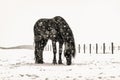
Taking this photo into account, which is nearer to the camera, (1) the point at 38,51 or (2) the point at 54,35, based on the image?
(2) the point at 54,35

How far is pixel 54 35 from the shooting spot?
2962 cm

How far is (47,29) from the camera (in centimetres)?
3036

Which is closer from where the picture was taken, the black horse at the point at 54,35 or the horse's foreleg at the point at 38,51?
the black horse at the point at 54,35

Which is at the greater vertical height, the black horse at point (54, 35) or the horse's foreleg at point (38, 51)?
the black horse at point (54, 35)

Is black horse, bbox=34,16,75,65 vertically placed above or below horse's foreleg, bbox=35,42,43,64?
above

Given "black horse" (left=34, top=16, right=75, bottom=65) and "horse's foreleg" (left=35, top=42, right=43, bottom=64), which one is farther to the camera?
"horse's foreleg" (left=35, top=42, right=43, bottom=64)

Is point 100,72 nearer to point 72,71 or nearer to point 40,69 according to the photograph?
point 72,71

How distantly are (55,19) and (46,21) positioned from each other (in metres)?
0.94

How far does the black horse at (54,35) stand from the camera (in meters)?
29.1

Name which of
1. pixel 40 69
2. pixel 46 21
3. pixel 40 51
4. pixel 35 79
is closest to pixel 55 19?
pixel 46 21

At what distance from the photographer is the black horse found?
2907 centimetres

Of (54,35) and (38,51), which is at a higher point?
(54,35)

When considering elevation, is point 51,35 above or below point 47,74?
above

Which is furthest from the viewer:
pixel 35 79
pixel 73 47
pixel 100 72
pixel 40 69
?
pixel 73 47
